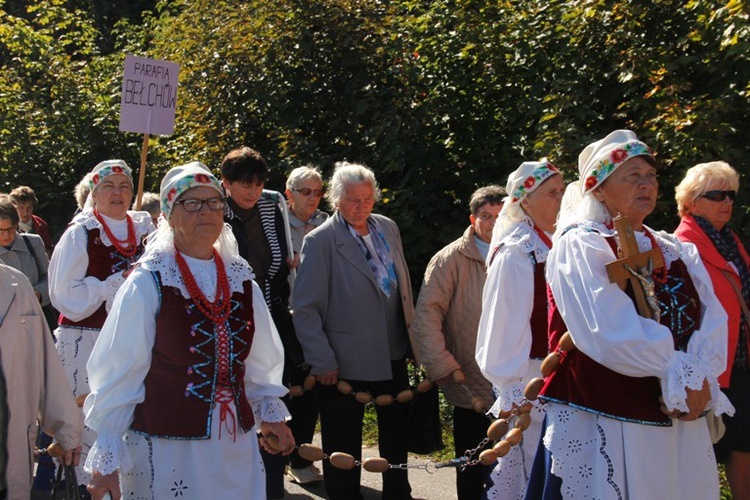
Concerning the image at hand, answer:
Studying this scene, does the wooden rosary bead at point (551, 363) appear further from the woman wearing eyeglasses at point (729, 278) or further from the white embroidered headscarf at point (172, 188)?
the woman wearing eyeglasses at point (729, 278)

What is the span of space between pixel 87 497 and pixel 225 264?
285 centimetres

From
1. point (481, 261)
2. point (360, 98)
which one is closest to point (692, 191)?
point (481, 261)

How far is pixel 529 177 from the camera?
5328 mm

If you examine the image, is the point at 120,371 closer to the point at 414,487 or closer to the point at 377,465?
the point at 377,465

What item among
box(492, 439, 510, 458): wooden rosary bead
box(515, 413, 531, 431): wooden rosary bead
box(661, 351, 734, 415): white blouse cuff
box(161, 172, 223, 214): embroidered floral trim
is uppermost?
box(161, 172, 223, 214): embroidered floral trim

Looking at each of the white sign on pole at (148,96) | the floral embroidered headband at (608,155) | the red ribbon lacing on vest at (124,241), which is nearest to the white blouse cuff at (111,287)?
the red ribbon lacing on vest at (124,241)

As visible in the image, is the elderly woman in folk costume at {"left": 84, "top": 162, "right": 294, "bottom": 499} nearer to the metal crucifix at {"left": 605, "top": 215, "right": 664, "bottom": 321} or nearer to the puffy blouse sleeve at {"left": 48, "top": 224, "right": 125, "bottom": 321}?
the metal crucifix at {"left": 605, "top": 215, "right": 664, "bottom": 321}

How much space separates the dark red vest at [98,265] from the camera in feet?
21.5

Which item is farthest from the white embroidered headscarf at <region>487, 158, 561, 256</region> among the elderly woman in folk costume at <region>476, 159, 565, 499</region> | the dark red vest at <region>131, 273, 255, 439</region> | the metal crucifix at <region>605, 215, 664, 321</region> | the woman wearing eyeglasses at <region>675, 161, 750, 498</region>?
the dark red vest at <region>131, 273, 255, 439</region>

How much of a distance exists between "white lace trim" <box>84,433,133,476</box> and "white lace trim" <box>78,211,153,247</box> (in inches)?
113

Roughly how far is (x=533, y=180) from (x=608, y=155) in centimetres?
121

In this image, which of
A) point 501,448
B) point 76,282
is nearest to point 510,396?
point 501,448

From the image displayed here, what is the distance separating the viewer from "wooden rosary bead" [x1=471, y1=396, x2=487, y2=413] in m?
5.77

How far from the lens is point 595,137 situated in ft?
25.8
